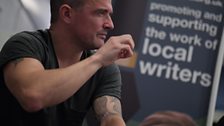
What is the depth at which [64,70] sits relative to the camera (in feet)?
4.26

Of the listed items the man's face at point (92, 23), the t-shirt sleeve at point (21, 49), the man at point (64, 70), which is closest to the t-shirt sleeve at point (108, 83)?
the man at point (64, 70)

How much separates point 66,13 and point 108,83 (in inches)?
11.5

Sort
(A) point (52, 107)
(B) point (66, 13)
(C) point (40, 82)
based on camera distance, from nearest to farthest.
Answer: (C) point (40, 82), (A) point (52, 107), (B) point (66, 13)

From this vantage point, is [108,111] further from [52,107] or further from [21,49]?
[21,49]

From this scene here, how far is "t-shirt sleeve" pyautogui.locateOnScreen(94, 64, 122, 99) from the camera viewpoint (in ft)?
4.96

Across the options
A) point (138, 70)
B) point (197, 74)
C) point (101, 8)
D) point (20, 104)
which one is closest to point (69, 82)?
point (20, 104)

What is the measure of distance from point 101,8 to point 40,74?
341 millimetres

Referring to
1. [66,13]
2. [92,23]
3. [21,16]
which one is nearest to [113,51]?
[92,23]

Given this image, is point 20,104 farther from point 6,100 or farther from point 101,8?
point 101,8

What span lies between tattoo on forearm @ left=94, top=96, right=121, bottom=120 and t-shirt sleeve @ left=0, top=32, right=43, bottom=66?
265 mm

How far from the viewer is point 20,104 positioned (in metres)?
1.36

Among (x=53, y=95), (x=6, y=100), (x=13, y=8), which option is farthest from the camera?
(x=13, y=8)

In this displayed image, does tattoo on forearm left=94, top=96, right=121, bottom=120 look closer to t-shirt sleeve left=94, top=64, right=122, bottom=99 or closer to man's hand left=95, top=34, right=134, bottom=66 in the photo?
t-shirt sleeve left=94, top=64, right=122, bottom=99

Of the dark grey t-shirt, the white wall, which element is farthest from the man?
the white wall
